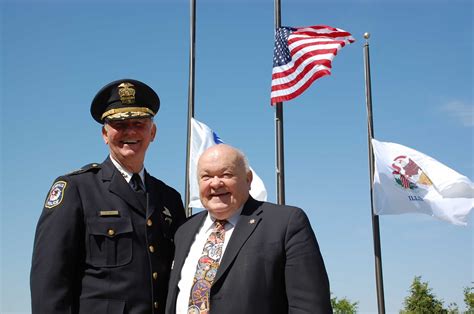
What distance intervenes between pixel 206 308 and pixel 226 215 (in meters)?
0.68

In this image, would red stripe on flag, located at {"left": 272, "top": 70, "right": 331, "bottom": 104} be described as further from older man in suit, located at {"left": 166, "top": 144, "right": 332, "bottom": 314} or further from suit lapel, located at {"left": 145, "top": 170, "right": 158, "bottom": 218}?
older man in suit, located at {"left": 166, "top": 144, "right": 332, "bottom": 314}

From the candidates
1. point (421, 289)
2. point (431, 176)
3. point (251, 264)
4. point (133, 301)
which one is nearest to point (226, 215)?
point (251, 264)

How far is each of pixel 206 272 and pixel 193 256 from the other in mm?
208

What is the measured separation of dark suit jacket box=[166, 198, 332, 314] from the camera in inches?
157

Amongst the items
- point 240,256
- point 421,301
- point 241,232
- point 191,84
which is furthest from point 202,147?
point 421,301

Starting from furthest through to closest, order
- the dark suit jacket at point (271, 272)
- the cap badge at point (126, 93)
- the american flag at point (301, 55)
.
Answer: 1. the american flag at point (301, 55)
2. the cap badge at point (126, 93)
3. the dark suit jacket at point (271, 272)

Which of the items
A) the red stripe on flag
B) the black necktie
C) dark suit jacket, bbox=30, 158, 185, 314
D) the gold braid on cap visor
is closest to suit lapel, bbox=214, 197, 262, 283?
dark suit jacket, bbox=30, 158, 185, 314

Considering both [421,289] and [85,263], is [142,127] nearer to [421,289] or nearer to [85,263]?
[85,263]

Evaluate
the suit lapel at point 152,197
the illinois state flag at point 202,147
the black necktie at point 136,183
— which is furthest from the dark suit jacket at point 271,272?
the illinois state flag at point 202,147

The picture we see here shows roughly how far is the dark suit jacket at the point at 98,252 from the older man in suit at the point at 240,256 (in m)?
0.21

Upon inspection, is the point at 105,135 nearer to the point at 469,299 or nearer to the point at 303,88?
the point at 303,88

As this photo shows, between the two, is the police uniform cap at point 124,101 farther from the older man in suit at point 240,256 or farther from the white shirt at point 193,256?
the white shirt at point 193,256

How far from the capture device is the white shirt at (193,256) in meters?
4.19

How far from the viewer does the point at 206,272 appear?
4.19 m
